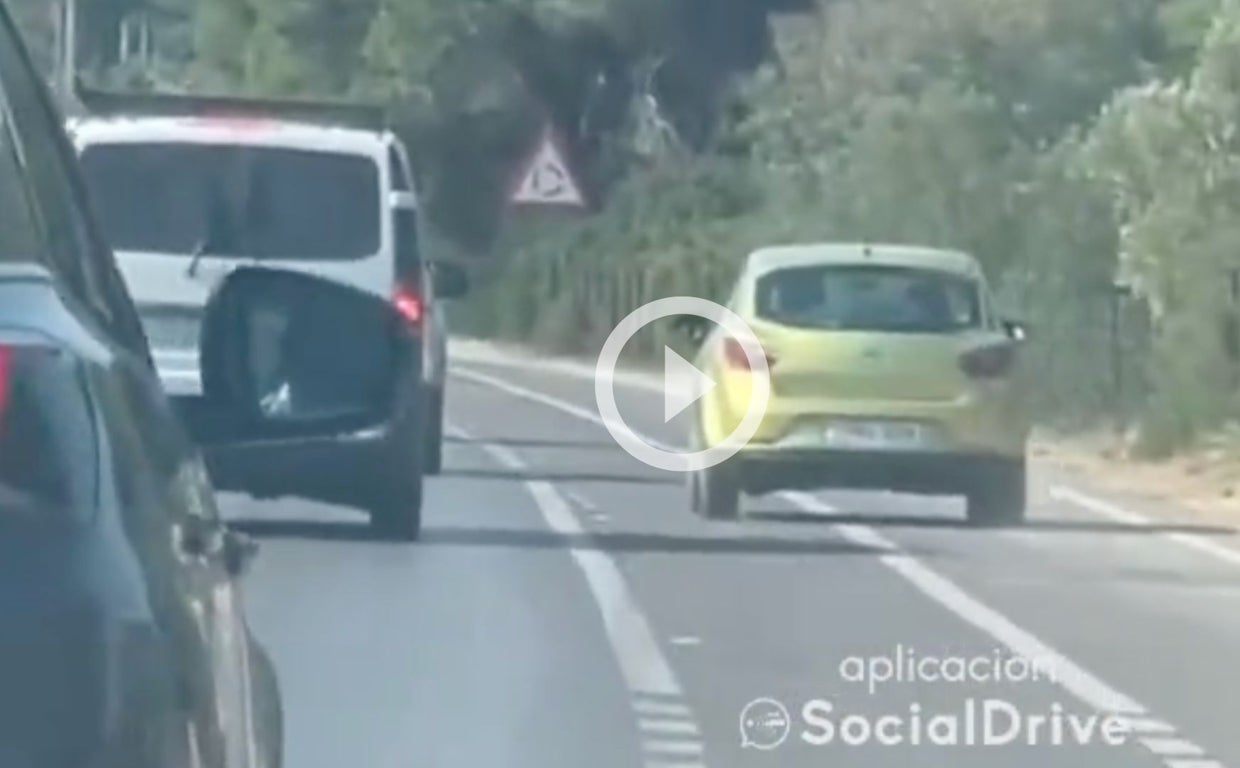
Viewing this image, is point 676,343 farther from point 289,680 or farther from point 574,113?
point 289,680

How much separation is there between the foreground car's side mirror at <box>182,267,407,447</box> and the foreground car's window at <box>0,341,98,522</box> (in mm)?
1337

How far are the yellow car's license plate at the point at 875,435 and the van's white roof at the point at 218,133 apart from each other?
9.89ft

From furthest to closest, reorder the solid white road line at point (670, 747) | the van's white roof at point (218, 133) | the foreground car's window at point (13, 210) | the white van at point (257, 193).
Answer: the van's white roof at point (218, 133) < the white van at point (257, 193) < the solid white road line at point (670, 747) < the foreground car's window at point (13, 210)

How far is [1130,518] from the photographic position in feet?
74.5

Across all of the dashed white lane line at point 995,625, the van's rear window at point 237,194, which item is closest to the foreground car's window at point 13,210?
the dashed white lane line at point 995,625

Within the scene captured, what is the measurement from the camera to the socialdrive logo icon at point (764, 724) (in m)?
11.7

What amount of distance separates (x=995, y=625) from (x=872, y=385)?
5.19 meters

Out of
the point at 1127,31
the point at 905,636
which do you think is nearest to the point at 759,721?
the point at 905,636

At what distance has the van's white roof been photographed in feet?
59.4

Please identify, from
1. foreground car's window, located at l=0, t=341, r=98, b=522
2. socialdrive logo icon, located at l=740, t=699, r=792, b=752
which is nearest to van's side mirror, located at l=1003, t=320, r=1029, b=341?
socialdrive logo icon, located at l=740, t=699, r=792, b=752

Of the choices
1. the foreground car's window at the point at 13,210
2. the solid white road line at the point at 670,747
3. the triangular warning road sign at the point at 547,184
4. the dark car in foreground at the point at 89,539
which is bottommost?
the triangular warning road sign at the point at 547,184
